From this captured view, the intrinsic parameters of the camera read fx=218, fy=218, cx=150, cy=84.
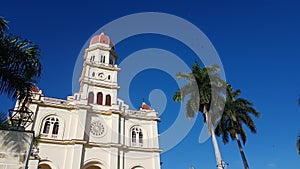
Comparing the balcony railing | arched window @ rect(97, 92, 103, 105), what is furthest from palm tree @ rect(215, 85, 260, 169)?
the balcony railing

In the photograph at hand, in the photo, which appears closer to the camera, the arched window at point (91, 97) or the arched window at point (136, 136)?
the arched window at point (136, 136)

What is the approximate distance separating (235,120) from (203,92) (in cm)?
486

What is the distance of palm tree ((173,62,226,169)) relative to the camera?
782 inches

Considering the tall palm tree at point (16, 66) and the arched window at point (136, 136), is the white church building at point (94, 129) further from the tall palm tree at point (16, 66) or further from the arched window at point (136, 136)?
the tall palm tree at point (16, 66)

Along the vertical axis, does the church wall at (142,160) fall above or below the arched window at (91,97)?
below

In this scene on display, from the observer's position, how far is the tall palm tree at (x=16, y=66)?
20.9 feet

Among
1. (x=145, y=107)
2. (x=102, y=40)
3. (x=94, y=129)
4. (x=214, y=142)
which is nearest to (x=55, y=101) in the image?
(x=94, y=129)

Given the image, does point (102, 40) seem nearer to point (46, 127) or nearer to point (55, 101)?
point (55, 101)

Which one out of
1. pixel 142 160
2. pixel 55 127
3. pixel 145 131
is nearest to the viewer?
pixel 55 127

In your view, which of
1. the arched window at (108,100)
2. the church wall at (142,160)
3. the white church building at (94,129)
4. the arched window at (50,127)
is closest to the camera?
the white church building at (94,129)

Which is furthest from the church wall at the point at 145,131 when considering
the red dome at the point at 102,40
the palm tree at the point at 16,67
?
the palm tree at the point at 16,67

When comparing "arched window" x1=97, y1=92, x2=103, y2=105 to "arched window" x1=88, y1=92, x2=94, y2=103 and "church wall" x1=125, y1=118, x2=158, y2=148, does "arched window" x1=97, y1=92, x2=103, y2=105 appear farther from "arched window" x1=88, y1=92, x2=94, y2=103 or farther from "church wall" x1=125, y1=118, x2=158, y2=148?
"church wall" x1=125, y1=118, x2=158, y2=148

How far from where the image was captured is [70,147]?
77.4 feet

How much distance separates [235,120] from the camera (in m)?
21.8
